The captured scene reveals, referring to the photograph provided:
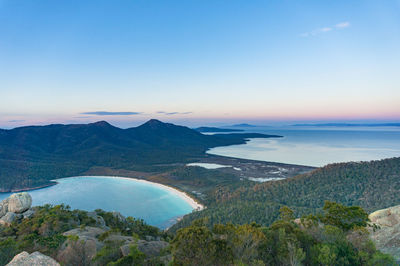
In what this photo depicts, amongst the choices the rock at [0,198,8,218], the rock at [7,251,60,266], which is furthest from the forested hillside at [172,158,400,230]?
the rock at [7,251,60,266]

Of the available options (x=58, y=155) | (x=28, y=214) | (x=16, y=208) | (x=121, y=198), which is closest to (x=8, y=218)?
(x=16, y=208)

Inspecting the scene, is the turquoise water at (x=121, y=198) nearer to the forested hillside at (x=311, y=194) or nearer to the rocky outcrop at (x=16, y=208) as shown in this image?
the forested hillside at (x=311, y=194)

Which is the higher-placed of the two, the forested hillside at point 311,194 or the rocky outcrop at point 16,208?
the rocky outcrop at point 16,208

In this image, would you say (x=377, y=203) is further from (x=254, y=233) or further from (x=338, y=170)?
(x=254, y=233)

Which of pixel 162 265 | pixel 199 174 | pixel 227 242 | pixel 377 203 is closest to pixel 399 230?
pixel 227 242

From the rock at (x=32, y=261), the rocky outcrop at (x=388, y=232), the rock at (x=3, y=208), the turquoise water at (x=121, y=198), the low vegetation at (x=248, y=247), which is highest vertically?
the rock at (x=32, y=261)

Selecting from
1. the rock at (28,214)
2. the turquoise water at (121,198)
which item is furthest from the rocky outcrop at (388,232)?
the turquoise water at (121,198)

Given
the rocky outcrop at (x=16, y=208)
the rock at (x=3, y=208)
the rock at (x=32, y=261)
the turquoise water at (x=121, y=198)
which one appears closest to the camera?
the rock at (x=32, y=261)

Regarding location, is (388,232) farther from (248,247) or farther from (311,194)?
(311,194)
